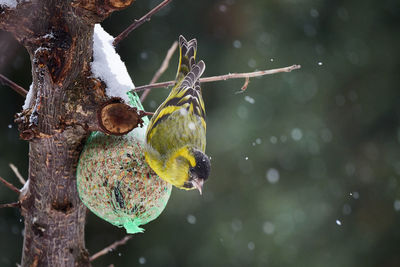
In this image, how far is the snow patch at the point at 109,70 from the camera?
141 centimetres

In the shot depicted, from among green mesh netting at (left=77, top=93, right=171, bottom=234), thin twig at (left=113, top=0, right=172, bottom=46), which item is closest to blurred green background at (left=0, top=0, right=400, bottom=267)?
green mesh netting at (left=77, top=93, right=171, bottom=234)

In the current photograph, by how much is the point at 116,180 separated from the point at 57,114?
12.2 inches

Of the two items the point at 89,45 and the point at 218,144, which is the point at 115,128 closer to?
the point at 89,45

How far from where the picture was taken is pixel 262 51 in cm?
400

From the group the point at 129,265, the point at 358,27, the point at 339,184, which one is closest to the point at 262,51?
the point at 358,27

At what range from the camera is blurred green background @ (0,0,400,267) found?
3.92 meters

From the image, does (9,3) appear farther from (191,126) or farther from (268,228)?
(268,228)

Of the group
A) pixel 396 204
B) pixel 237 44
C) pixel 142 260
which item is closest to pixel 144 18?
pixel 237 44

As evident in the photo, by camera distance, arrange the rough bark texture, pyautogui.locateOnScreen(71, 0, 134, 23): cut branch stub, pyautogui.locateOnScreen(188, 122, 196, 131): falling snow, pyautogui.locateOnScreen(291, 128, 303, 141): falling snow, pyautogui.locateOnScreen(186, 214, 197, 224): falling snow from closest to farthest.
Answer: pyautogui.locateOnScreen(71, 0, 134, 23): cut branch stub
the rough bark texture
pyautogui.locateOnScreen(188, 122, 196, 131): falling snow
pyautogui.locateOnScreen(186, 214, 197, 224): falling snow
pyautogui.locateOnScreen(291, 128, 303, 141): falling snow

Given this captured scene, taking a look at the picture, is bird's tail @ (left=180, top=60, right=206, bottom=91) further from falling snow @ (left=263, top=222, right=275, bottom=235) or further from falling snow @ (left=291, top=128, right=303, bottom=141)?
falling snow @ (left=263, top=222, right=275, bottom=235)

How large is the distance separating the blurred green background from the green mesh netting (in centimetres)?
223

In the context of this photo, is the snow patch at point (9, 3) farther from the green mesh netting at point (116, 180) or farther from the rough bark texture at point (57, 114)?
the green mesh netting at point (116, 180)

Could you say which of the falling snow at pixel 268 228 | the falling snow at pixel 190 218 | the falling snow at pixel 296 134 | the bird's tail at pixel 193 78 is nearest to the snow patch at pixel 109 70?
the bird's tail at pixel 193 78

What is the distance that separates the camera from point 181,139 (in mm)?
1653
